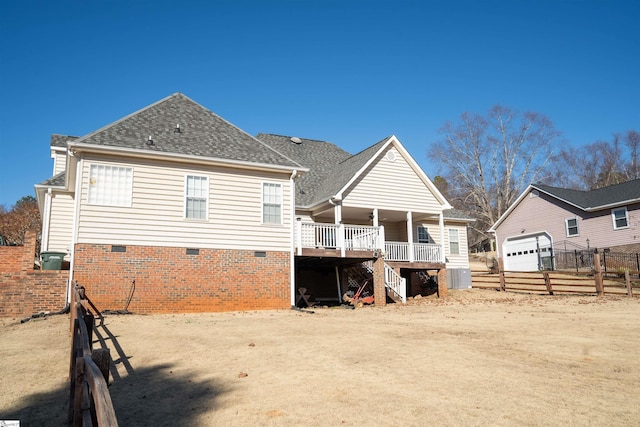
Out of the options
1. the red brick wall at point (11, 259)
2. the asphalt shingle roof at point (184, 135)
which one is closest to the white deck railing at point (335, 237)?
the asphalt shingle roof at point (184, 135)

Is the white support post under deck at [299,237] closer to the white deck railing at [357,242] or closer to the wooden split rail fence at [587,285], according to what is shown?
the white deck railing at [357,242]

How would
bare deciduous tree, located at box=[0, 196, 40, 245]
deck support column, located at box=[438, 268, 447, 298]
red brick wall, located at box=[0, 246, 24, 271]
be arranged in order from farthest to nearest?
bare deciduous tree, located at box=[0, 196, 40, 245]
deck support column, located at box=[438, 268, 447, 298]
red brick wall, located at box=[0, 246, 24, 271]

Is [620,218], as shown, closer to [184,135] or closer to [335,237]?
[335,237]

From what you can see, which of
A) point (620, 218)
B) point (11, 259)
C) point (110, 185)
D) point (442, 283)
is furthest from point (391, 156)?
point (620, 218)

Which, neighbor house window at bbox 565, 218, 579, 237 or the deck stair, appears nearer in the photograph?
the deck stair

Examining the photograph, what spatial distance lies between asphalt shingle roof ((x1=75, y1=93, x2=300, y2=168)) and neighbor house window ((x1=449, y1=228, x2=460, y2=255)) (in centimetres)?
1251

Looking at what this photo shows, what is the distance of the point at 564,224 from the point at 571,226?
50cm

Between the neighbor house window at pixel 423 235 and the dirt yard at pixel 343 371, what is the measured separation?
12.1 meters

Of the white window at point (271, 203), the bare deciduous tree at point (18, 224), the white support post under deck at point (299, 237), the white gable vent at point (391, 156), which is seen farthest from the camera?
the bare deciduous tree at point (18, 224)

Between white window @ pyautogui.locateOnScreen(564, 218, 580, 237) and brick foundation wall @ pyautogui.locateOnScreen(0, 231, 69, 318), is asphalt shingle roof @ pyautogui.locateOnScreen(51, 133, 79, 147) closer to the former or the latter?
brick foundation wall @ pyautogui.locateOnScreen(0, 231, 69, 318)

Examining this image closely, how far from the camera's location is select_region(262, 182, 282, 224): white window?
1739cm

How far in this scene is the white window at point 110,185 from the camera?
14945 mm

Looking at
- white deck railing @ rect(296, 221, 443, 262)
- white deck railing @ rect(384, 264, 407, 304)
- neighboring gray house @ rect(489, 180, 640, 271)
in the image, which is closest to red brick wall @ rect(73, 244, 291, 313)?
white deck railing @ rect(296, 221, 443, 262)

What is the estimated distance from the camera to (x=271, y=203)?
17.5 meters
